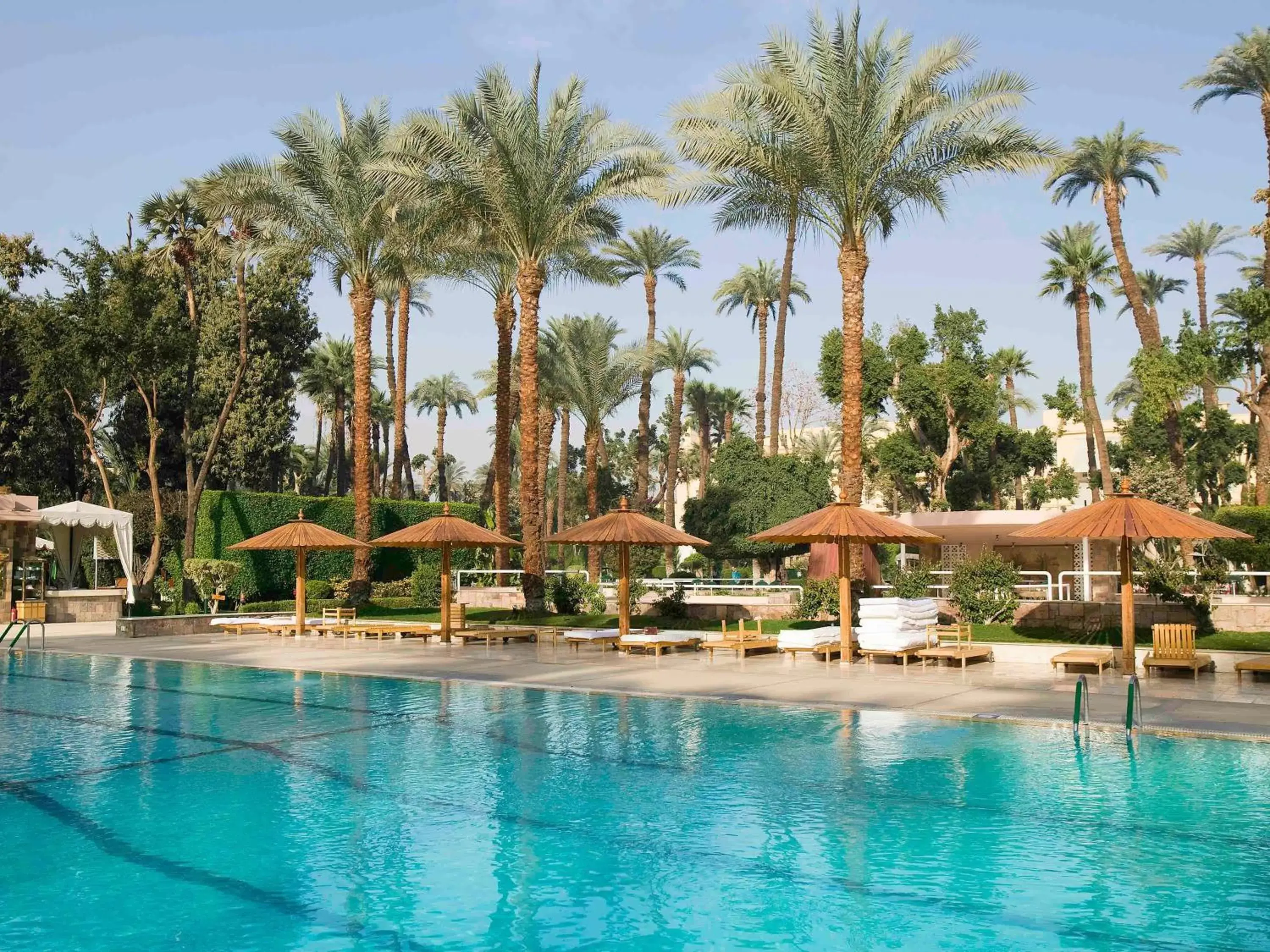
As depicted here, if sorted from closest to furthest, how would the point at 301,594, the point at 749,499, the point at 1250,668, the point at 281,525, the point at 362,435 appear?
the point at 1250,668, the point at 301,594, the point at 362,435, the point at 281,525, the point at 749,499

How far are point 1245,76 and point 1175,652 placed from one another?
2771 centimetres

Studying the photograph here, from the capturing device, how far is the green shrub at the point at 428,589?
32.4 meters

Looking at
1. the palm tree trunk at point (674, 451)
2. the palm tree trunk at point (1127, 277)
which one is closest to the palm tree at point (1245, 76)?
the palm tree trunk at point (1127, 277)

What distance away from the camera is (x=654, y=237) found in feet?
163

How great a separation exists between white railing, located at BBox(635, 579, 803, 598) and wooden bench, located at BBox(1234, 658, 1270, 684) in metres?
9.45

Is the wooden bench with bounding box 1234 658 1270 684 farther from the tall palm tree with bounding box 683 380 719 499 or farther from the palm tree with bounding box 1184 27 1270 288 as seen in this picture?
the tall palm tree with bounding box 683 380 719 499

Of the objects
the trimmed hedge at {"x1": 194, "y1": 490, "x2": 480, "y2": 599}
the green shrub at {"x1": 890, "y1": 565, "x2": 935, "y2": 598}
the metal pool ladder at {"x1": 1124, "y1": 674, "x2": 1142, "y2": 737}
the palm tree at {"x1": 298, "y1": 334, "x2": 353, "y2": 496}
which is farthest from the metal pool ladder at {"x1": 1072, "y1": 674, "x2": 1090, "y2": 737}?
the palm tree at {"x1": 298, "y1": 334, "x2": 353, "y2": 496}

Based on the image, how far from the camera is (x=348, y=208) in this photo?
30375 mm

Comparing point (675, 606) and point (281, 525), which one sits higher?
point (281, 525)

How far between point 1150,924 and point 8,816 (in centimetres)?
876

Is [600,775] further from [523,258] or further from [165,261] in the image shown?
[165,261]

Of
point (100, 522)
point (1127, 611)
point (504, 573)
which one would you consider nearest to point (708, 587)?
point (504, 573)

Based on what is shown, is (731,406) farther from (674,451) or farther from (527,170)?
(527,170)

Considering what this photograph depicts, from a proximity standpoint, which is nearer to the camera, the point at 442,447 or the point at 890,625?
the point at 890,625
